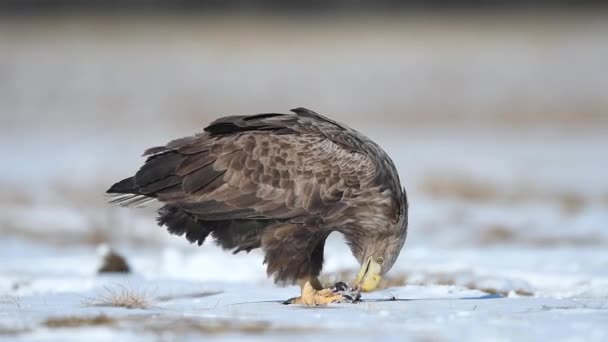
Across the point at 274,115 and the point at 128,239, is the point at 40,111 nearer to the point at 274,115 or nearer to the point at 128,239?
the point at 128,239

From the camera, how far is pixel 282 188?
9023 millimetres

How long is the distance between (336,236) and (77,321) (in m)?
8.02

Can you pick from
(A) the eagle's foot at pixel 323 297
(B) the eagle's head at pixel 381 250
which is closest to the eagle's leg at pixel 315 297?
(A) the eagle's foot at pixel 323 297

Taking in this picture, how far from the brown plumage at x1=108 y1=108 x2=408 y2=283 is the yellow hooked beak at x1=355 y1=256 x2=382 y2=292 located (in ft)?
0.19

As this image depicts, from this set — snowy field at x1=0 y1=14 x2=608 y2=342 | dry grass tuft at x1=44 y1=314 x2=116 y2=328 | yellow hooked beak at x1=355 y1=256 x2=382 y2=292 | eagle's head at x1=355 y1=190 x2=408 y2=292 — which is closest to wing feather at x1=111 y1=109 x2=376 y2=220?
eagle's head at x1=355 y1=190 x2=408 y2=292

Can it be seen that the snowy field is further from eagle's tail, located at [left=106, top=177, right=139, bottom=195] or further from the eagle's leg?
eagle's tail, located at [left=106, top=177, right=139, bottom=195]

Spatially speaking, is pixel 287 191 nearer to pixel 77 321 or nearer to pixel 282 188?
pixel 282 188

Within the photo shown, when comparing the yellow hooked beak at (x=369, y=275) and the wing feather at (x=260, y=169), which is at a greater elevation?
the wing feather at (x=260, y=169)

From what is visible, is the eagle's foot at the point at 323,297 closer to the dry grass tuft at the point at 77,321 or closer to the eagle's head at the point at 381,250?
the eagle's head at the point at 381,250

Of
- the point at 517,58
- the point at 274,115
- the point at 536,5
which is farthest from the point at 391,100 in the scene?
the point at 274,115

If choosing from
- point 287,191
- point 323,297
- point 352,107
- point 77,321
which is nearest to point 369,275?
point 323,297

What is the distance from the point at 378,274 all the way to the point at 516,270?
2722 mm

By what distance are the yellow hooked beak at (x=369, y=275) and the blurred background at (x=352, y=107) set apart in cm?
165

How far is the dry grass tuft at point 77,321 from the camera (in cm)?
684
